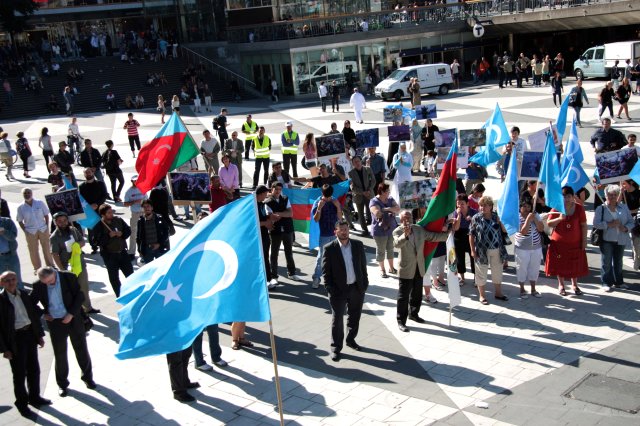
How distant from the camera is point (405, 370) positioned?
363 inches

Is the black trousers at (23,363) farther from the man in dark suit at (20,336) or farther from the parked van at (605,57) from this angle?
the parked van at (605,57)

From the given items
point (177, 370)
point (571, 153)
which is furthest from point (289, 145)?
point (177, 370)

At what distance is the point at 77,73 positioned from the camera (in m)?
45.1

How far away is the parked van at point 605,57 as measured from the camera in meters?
35.3

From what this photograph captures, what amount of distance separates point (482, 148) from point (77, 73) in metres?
34.2

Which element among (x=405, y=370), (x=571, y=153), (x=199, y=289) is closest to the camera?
(x=199, y=289)

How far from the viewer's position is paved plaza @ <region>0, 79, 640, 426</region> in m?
8.23

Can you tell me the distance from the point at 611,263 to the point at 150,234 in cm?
704

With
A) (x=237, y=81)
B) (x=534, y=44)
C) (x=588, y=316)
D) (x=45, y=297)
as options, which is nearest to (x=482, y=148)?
(x=588, y=316)

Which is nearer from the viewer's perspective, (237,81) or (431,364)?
(431,364)

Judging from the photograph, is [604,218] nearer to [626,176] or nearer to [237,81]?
[626,176]

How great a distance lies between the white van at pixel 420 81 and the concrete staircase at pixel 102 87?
10121 mm

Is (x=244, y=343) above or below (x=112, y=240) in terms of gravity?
below

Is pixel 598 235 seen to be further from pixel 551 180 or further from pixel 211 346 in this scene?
pixel 211 346
